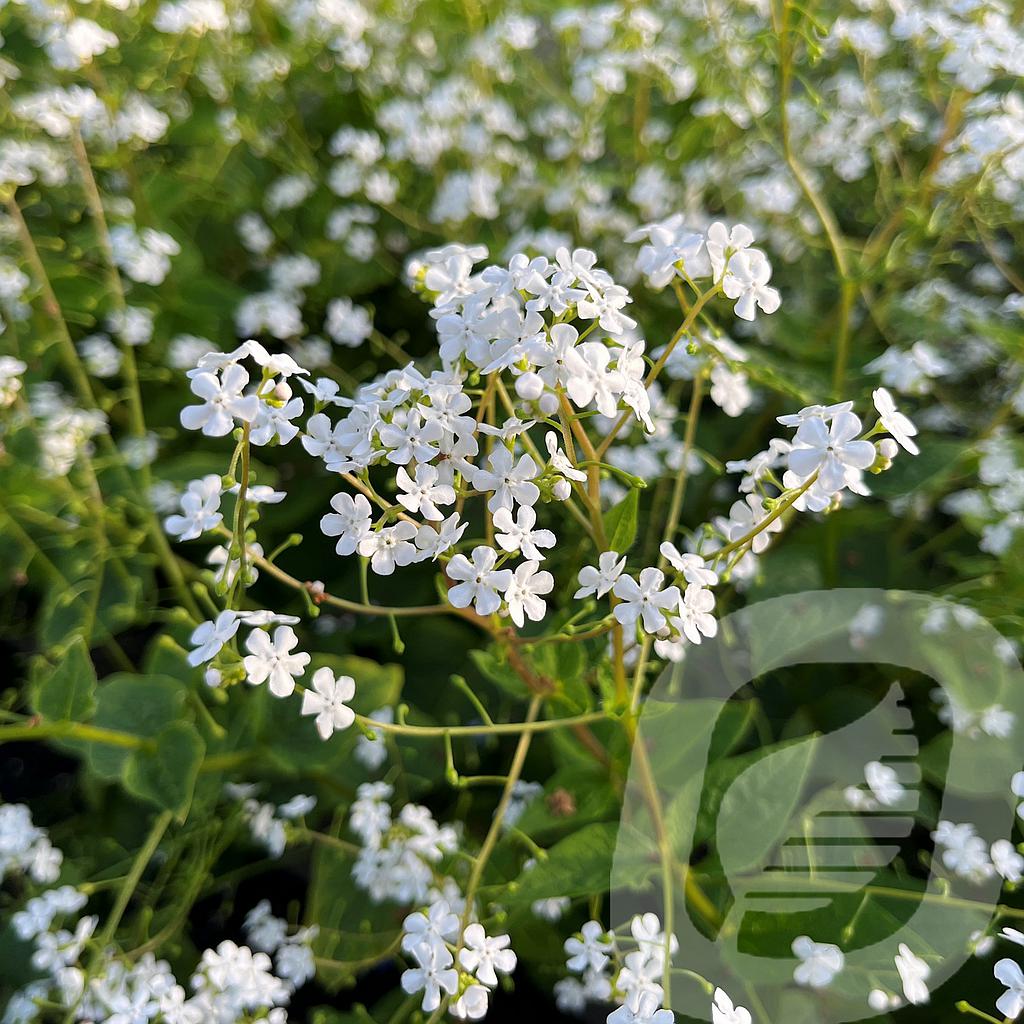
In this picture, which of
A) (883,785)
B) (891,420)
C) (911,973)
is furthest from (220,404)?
(883,785)

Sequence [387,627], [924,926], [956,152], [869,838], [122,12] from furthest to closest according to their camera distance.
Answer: [122,12] < [387,627] < [956,152] < [869,838] < [924,926]

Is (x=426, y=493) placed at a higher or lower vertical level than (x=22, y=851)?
higher

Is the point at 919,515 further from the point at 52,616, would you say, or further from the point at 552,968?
the point at 52,616

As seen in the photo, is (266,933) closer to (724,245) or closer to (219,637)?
(219,637)

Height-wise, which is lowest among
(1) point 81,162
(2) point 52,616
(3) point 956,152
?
(2) point 52,616

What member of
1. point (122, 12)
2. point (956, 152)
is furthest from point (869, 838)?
point (122, 12)

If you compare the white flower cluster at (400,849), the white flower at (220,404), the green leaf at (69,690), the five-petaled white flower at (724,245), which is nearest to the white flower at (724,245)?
Answer: the five-petaled white flower at (724,245)
